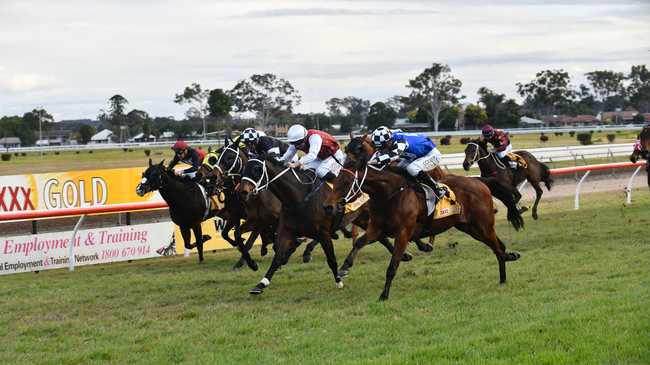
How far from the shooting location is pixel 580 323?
6582mm

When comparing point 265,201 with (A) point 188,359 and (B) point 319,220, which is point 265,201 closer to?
(B) point 319,220

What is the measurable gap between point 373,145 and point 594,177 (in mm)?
17528

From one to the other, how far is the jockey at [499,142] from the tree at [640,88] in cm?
9382

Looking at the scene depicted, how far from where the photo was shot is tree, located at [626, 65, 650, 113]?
103m

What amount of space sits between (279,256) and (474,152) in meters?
7.25

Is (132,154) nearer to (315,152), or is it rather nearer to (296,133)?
(296,133)

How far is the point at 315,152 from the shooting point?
9.94m

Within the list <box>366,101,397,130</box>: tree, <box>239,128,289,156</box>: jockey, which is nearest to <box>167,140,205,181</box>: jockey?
<box>239,128,289,156</box>: jockey

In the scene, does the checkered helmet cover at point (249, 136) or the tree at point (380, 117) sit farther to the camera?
the tree at point (380, 117)

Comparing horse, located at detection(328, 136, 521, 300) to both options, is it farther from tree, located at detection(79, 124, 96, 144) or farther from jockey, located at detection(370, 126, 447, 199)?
tree, located at detection(79, 124, 96, 144)

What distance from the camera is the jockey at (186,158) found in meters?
12.6

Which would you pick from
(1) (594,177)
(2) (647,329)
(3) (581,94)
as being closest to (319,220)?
(2) (647,329)

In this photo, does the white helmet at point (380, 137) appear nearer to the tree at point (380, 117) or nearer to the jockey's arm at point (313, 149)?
the jockey's arm at point (313, 149)

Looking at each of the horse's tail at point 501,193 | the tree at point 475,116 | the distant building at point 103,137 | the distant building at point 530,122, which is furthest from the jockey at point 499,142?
the distant building at point 103,137
